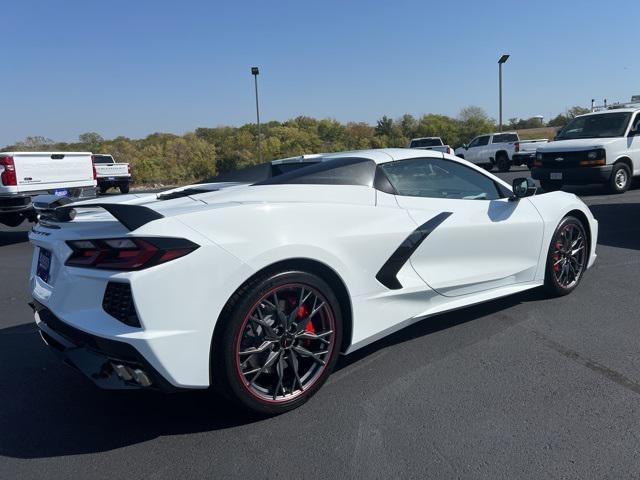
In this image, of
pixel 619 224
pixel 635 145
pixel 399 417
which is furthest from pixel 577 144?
pixel 399 417

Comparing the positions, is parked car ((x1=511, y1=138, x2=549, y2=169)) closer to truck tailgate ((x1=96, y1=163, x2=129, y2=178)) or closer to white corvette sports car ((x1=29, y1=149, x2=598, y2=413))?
truck tailgate ((x1=96, y1=163, x2=129, y2=178))

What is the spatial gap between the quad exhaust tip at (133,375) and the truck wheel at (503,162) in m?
23.2

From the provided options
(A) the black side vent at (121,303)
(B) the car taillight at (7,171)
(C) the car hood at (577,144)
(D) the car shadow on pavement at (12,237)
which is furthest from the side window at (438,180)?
(D) the car shadow on pavement at (12,237)

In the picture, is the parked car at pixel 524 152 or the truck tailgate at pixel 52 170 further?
the parked car at pixel 524 152

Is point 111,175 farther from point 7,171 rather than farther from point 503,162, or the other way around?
point 503,162

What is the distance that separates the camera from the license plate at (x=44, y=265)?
10.1 feet

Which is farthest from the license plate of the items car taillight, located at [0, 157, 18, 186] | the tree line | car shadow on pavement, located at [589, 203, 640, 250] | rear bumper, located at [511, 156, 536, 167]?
the tree line

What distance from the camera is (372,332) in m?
3.34

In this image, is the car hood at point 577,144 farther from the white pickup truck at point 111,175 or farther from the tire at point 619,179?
the white pickup truck at point 111,175

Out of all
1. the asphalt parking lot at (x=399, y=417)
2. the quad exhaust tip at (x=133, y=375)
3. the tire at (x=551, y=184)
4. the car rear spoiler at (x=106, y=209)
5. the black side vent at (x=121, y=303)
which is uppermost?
the car rear spoiler at (x=106, y=209)

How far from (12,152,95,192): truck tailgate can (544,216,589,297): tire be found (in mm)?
8935

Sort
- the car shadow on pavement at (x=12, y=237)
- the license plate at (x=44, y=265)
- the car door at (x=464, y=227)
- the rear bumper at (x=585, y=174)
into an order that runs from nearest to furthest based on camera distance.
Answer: the license plate at (x=44, y=265) → the car door at (x=464, y=227) → the car shadow on pavement at (x=12, y=237) → the rear bumper at (x=585, y=174)

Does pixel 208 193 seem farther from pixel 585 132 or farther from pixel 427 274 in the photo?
pixel 585 132

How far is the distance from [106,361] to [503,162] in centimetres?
2345
